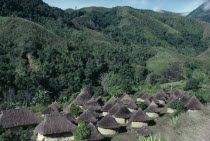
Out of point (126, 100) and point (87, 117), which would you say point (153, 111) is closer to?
point (126, 100)

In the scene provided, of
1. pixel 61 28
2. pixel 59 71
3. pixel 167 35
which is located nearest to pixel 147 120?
pixel 59 71

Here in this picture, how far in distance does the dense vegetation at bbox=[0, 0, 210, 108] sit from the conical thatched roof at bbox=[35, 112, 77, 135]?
14947 millimetres

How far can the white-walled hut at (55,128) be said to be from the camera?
60.2ft

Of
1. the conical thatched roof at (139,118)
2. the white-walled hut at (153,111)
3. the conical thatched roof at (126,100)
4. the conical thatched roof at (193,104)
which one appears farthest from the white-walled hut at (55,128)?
the conical thatched roof at (126,100)

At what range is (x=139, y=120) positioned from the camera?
22922 mm

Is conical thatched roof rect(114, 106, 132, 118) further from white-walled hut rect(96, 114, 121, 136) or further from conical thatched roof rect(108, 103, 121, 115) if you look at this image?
white-walled hut rect(96, 114, 121, 136)

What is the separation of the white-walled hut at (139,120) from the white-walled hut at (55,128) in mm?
6062

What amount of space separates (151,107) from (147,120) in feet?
12.5

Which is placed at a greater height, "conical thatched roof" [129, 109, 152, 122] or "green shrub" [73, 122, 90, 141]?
"green shrub" [73, 122, 90, 141]

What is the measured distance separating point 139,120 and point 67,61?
3714cm

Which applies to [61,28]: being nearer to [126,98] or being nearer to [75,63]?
[75,63]

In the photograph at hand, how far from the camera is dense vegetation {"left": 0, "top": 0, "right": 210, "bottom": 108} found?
45594 mm

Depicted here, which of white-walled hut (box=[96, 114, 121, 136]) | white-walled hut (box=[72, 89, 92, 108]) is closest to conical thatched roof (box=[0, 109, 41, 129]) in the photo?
white-walled hut (box=[96, 114, 121, 136])

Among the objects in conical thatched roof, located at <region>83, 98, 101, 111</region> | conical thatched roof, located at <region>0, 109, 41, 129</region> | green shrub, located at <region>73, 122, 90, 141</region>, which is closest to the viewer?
green shrub, located at <region>73, 122, 90, 141</region>
